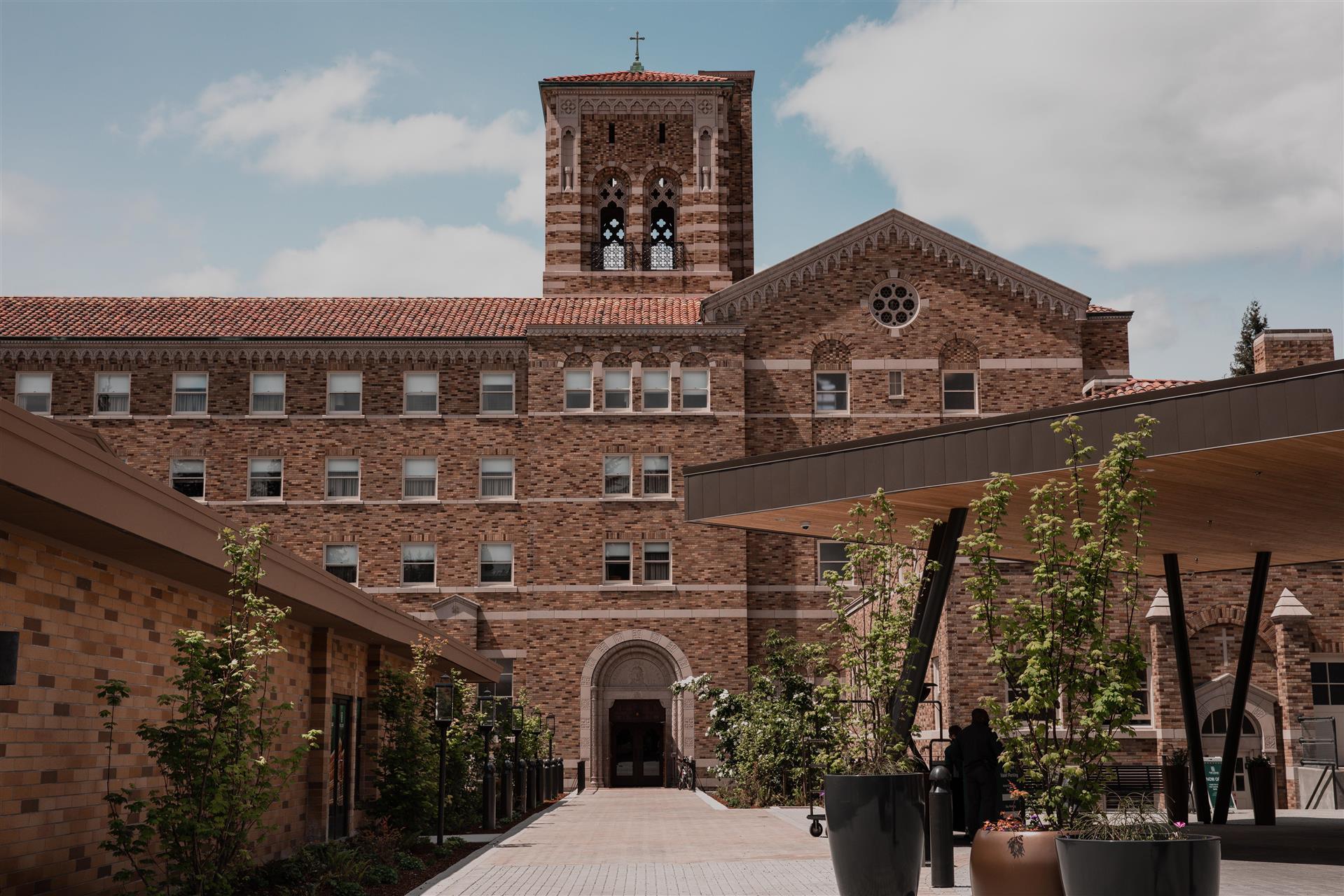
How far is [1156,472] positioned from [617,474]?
94.2 ft

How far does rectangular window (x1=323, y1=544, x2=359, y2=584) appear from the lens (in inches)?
1741

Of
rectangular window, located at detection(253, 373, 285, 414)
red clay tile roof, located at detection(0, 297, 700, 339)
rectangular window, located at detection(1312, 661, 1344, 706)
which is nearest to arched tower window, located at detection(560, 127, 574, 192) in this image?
red clay tile roof, located at detection(0, 297, 700, 339)

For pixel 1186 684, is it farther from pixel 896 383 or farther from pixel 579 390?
pixel 579 390

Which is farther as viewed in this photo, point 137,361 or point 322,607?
point 137,361

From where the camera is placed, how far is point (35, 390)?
44656 millimetres

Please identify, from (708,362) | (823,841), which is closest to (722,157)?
(708,362)

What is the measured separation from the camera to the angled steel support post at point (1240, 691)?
24547 millimetres

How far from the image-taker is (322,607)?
16.2m

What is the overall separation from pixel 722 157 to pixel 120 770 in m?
41.7

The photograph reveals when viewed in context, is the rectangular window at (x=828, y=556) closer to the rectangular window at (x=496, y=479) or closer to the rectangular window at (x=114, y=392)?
the rectangular window at (x=496, y=479)

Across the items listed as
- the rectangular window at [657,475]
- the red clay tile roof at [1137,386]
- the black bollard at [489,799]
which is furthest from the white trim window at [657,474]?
the black bollard at [489,799]

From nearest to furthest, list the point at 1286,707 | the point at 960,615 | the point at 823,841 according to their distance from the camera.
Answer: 1. the point at 823,841
2. the point at 1286,707
3. the point at 960,615

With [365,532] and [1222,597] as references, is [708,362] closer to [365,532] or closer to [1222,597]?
[365,532]

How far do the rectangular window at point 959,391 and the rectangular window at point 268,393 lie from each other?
21.4m
